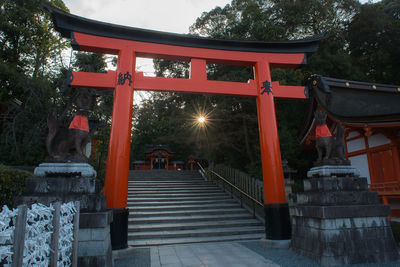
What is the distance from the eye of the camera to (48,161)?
3.90m

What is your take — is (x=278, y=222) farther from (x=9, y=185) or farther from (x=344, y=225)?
(x=9, y=185)

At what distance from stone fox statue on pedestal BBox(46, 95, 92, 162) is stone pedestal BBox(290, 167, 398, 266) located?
4.32 meters

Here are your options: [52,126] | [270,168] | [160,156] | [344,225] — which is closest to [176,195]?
[270,168]

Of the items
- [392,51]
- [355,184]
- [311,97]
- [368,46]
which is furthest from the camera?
[368,46]

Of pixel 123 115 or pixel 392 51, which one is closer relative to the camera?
pixel 123 115

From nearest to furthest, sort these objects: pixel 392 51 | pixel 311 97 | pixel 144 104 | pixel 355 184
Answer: pixel 355 184 → pixel 144 104 → pixel 311 97 → pixel 392 51

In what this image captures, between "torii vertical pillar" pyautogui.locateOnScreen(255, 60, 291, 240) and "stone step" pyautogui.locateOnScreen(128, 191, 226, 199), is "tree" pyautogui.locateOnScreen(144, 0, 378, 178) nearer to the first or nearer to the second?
"stone step" pyautogui.locateOnScreen(128, 191, 226, 199)

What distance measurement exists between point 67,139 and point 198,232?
168 inches

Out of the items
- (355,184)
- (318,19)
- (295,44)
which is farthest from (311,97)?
(318,19)

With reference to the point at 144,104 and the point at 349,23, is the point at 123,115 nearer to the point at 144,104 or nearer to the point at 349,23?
the point at 144,104

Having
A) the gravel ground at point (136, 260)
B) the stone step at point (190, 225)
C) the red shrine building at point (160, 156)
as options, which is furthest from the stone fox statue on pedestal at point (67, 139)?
the red shrine building at point (160, 156)

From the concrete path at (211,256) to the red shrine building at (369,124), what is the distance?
5.03 meters

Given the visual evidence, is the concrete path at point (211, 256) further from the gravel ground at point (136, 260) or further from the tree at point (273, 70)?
the tree at point (273, 70)

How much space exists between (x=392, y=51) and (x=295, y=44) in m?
14.3
